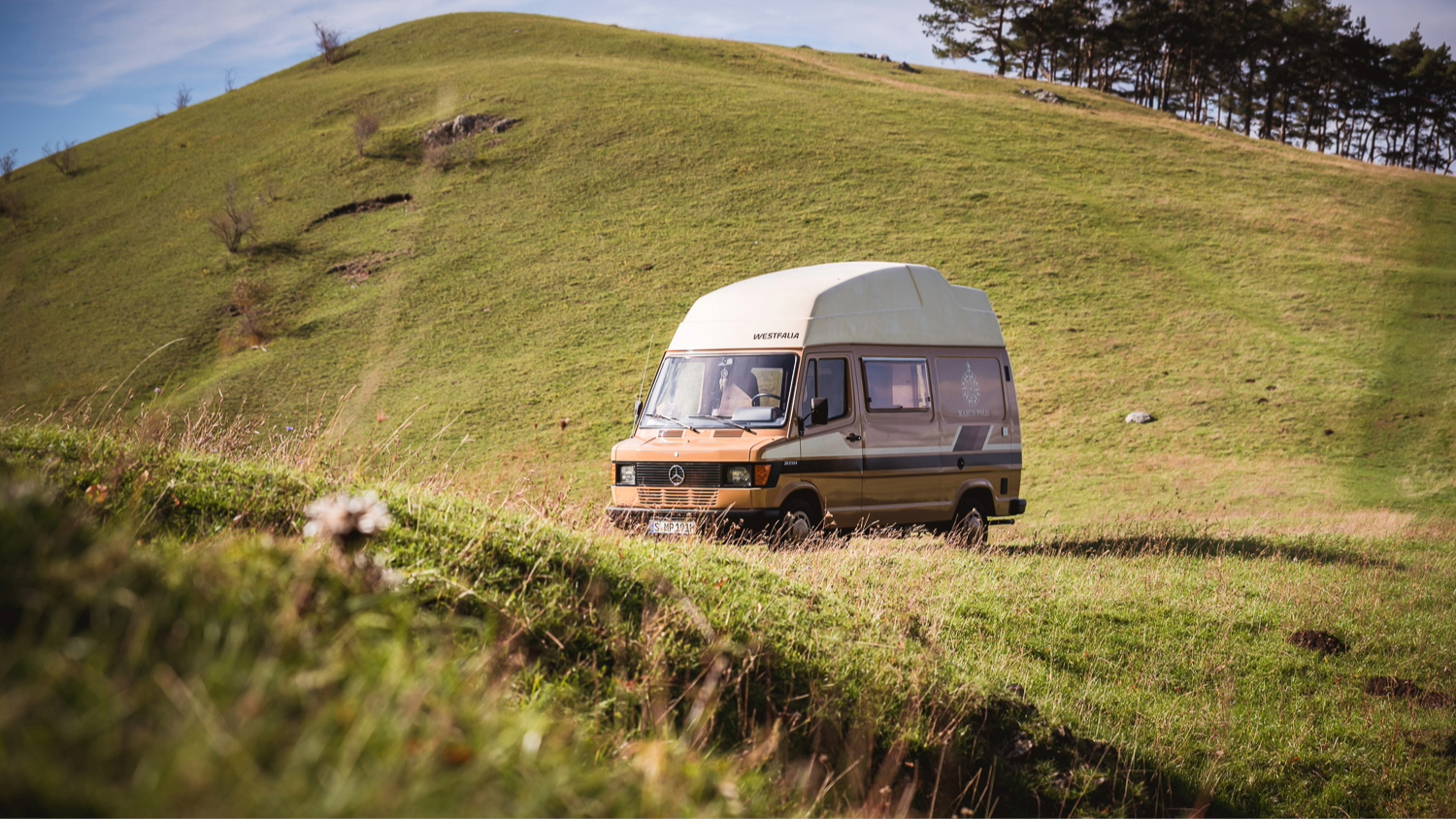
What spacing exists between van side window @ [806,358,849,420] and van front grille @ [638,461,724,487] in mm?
1587

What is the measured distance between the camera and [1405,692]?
292 inches

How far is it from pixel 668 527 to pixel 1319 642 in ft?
21.6

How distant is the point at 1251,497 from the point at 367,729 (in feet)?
73.8

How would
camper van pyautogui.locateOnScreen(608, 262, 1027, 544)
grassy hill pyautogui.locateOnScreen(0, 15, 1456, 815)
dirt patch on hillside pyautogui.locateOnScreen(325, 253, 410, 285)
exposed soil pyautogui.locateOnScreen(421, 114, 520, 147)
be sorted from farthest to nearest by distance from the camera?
exposed soil pyautogui.locateOnScreen(421, 114, 520, 147) → dirt patch on hillside pyautogui.locateOnScreen(325, 253, 410, 285) → camper van pyautogui.locateOnScreen(608, 262, 1027, 544) → grassy hill pyautogui.locateOnScreen(0, 15, 1456, 815)

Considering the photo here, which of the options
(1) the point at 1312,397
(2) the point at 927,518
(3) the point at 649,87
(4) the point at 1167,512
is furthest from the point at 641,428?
(3) the point at 649,87

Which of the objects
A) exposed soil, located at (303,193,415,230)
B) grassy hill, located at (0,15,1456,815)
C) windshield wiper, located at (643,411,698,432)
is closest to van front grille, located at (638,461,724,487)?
windshield wiper, located at (643,411,698,432)

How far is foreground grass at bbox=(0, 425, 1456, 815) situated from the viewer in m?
1.54

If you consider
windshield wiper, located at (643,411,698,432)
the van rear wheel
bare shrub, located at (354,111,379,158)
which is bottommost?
the van rear wheel

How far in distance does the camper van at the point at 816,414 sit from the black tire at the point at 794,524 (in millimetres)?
21

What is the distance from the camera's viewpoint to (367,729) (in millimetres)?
1573

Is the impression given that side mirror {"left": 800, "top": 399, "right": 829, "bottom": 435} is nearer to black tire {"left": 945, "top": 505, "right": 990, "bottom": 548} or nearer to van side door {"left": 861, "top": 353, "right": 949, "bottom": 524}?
van side door {"left": 861, "top": 353, "right": 949, "bottom": 524}

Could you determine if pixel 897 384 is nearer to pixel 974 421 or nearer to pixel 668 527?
pixel 974 421

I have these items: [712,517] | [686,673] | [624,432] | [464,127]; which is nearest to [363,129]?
[464,127]

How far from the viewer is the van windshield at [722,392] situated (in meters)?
11.1
